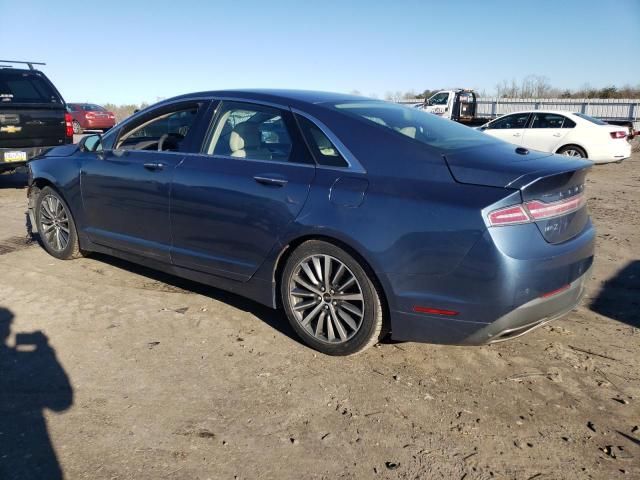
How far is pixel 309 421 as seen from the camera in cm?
294

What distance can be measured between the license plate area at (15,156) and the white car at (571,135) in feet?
32.2

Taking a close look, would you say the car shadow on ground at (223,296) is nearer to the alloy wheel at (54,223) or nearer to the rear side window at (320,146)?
the alloy wheel at (54,223)

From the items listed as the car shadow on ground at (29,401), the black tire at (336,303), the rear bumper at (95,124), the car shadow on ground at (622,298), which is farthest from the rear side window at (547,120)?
the rear bumper at (95,124)

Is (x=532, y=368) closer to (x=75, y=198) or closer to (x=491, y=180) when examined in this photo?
(x=491, y=180)

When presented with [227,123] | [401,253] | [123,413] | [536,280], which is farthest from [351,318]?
[227,123]

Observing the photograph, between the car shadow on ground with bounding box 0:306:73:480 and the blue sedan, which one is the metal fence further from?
the car shadow on ground with bounding box 0:306:73:480

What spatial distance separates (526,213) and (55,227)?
4576mm

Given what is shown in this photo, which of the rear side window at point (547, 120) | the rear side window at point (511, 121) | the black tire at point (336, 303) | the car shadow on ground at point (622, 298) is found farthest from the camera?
the rear side window at point (511, 121)

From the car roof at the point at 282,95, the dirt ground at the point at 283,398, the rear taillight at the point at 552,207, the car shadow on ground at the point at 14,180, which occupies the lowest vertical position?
the dirt ground at the point at 283,398

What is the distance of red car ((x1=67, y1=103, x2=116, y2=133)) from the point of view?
27469 millimetres

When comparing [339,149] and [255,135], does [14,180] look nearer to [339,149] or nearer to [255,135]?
[255,135]

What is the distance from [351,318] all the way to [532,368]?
3.82 feet

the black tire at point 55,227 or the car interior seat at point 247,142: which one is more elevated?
the car interior seat at point 247,142

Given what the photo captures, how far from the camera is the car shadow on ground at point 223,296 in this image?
4176 mm
